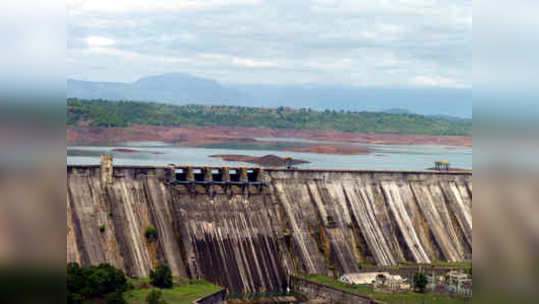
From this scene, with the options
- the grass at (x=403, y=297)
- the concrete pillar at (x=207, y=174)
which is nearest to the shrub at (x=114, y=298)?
the grass at (x=403, y=297)

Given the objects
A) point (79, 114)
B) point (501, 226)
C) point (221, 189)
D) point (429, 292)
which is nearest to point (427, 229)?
point (429, 292)

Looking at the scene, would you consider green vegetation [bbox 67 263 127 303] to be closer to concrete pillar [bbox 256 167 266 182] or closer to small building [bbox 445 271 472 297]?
concrete pillar [bbox 256 167 266 182]

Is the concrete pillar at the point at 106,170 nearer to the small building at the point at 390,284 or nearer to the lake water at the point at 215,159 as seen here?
the small building at the point at 390,284

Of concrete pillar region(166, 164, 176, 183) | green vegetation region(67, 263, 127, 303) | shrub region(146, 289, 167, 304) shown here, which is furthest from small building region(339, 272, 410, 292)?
green vegetation region(67, 263, 127, 303)

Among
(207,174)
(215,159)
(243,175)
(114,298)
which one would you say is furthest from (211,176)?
(215,159)

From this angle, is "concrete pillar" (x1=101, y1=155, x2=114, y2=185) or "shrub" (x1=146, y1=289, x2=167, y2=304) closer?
"shrub" (x1=146, y1=289, x2=167, y2=304)
